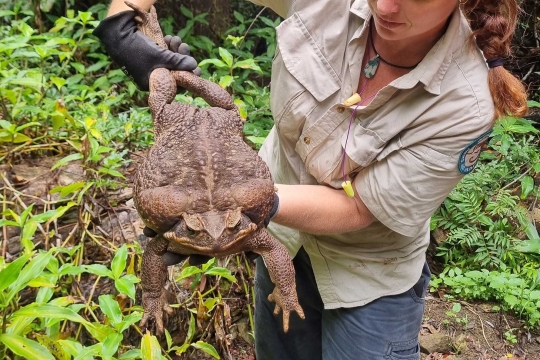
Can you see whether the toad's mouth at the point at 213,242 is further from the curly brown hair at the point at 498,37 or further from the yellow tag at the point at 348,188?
the curly brown hair at the point at 498,37

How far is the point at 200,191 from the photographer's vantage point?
5.32 feet

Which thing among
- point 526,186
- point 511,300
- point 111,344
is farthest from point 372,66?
point 526,186

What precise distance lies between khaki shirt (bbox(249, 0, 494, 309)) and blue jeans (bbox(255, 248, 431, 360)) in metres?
0.09

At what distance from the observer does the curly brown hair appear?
1.89 meters

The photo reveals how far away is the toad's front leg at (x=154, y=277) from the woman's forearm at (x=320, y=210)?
0.43 metres

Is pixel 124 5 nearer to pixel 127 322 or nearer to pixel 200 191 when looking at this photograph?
pixel 200 191

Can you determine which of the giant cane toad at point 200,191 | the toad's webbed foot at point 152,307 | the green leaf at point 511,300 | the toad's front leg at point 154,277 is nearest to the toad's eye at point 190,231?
the giant cane toad at point 200,191

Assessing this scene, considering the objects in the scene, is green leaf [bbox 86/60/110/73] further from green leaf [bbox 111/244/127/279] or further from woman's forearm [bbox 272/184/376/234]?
woman's forearm [bbox 272/184/376/234]

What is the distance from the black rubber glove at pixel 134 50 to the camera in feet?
6.99

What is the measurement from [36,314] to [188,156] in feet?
2.94

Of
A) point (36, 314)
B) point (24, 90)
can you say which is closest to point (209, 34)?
point (24, 90)

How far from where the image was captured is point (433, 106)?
6.36 feet

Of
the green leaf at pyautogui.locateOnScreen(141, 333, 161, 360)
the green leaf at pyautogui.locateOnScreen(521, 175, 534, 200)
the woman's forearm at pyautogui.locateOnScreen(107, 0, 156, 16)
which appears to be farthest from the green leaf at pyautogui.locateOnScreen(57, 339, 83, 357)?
the green leaf at pyautogui.locateOnScreen(521, 175, 534, 200)

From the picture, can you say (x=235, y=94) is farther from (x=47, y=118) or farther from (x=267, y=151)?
(x=267, y=151)
